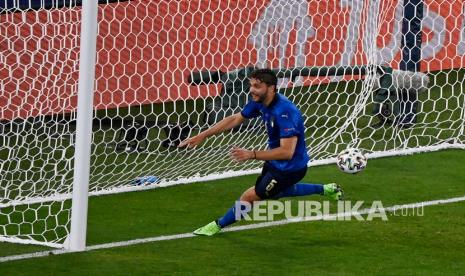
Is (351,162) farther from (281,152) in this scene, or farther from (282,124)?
(281,152)

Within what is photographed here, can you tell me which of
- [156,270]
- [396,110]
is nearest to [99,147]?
[396,110]

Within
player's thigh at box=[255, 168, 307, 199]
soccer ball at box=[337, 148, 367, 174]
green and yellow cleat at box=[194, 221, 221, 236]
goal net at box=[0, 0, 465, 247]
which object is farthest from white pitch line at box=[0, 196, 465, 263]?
goal net at box=[0, 0, 465, 247]

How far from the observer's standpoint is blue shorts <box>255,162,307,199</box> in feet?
35.0

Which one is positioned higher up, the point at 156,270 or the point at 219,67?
the point at 219,67

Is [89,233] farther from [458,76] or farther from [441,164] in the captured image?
[458,76]

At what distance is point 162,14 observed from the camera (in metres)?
14.2

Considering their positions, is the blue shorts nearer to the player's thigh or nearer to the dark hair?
the player's thigh

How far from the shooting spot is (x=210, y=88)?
14.7 metres

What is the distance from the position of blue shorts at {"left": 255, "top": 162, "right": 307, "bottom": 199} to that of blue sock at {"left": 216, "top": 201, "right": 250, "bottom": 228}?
0.80ft

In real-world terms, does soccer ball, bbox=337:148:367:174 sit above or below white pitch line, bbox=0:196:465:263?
above

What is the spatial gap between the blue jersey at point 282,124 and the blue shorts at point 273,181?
0.13ft

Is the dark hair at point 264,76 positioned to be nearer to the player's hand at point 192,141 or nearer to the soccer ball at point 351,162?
the player's hand at point 192,141

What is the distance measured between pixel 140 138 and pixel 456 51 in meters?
4.42

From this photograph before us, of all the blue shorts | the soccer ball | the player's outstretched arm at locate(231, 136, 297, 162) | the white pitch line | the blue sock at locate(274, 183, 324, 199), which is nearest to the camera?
the player's outstretched arm at locate(231, 136, 297, 162)
